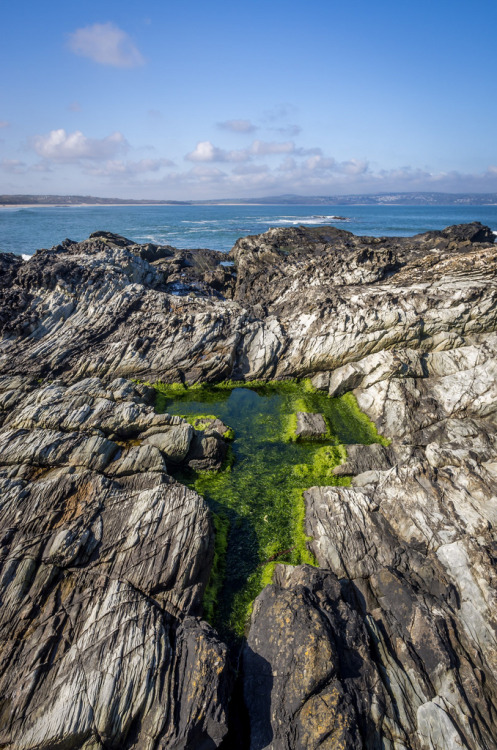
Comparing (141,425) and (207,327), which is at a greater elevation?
(207,327)

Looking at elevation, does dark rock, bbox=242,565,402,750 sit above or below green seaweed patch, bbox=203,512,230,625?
above

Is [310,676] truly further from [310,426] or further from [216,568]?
[310,426]

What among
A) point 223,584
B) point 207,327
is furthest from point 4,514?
point 207,327

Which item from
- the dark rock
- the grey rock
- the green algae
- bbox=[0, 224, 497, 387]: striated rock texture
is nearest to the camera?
the dark rock

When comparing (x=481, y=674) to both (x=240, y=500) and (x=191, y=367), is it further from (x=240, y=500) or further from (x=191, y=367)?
(x=191, y=367)

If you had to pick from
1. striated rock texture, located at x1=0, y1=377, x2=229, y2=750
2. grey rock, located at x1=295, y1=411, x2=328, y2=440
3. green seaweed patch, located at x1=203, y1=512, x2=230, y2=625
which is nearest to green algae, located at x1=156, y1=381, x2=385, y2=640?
green seaweed patch, located at x1=203, y1=512, x2=230, y2=625

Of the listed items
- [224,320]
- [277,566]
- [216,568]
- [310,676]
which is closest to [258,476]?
[216,568]

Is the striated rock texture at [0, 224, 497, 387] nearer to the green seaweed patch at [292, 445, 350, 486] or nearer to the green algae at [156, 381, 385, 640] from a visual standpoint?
the green algae at [156, 381, 385, 640]
